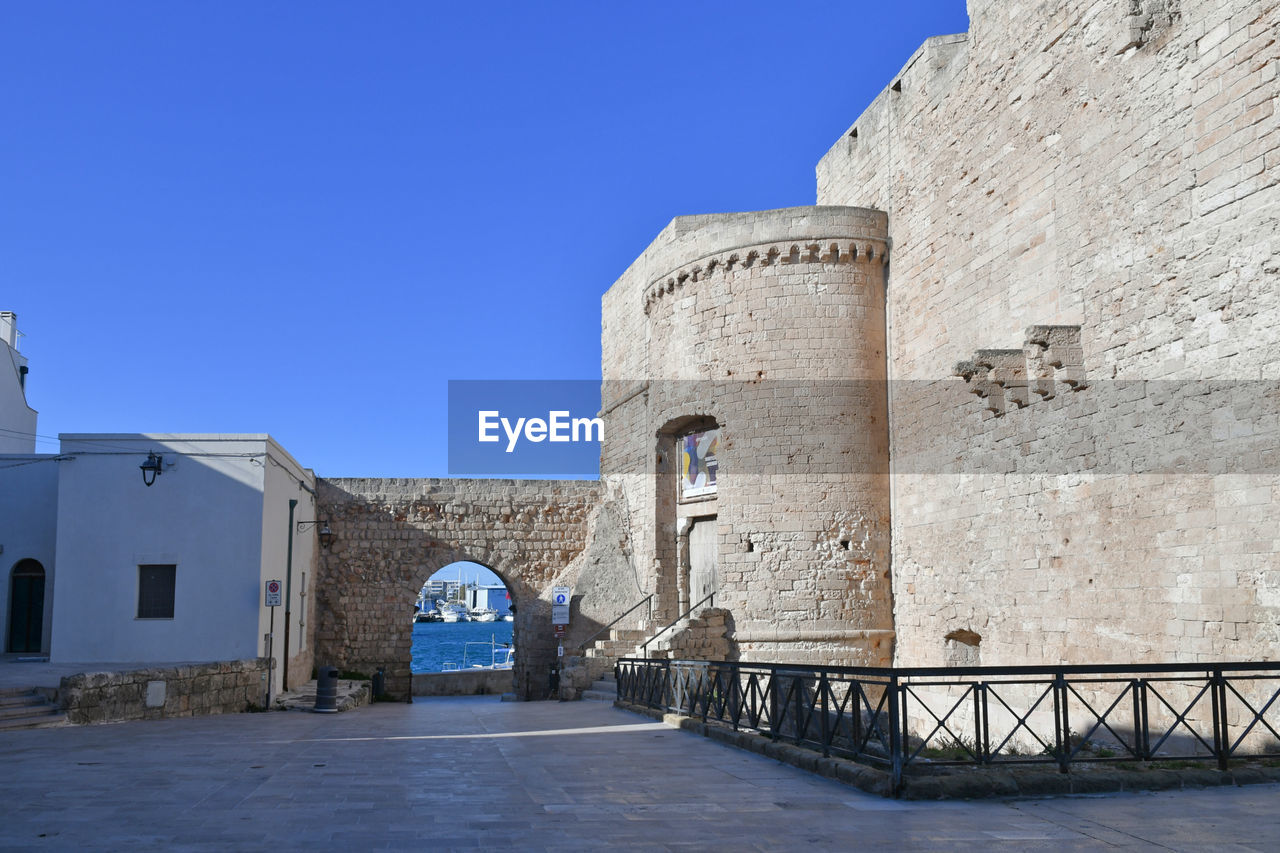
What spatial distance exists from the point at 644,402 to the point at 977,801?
1480 centimetres

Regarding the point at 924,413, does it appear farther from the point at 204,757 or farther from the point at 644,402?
the point at 204,757

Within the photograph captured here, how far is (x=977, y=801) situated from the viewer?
6102 mm

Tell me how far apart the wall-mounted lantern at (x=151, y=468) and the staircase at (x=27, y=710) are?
4.07 metres

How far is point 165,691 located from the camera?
486 inches

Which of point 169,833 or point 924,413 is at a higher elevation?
point 924,413

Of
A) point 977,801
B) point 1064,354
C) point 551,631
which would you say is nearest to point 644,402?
point 551,631

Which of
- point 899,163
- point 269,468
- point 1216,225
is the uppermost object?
point 899,163

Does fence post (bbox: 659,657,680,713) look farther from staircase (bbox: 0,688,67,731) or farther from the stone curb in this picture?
staircase (bbox: 0,688,67,731)

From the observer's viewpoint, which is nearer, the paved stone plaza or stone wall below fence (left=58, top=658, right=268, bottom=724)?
the paved stone plaza

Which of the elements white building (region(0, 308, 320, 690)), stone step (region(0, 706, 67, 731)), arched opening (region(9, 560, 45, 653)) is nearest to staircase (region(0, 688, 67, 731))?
stone step (region(0, 706, 67, 731))

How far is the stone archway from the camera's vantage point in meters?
21.7

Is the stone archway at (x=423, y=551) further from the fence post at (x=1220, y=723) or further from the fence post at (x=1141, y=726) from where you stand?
the fence post at (x=1220, y=723)

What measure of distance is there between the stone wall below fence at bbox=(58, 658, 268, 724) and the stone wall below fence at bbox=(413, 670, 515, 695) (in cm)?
1385

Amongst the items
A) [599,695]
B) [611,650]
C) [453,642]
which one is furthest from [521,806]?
[453,642]
